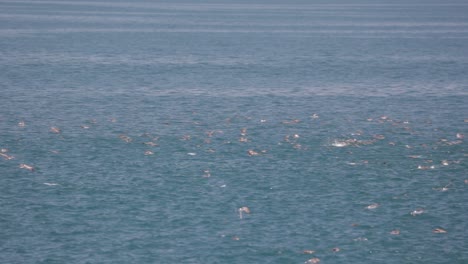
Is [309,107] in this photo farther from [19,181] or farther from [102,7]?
[102,7]

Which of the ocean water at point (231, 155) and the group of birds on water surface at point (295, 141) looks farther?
the group of birds on water surface at point (295, 141)

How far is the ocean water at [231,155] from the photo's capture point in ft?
16.7

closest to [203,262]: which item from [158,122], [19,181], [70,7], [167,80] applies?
[19,181]

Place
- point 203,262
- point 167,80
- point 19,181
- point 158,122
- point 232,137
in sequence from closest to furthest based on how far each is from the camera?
point 203,262 → point 19,181 → point 232,137 → point 158,122 → point 167,80

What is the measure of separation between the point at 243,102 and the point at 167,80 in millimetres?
2424

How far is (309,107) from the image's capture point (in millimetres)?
10180

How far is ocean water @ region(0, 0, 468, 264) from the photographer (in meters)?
5.10

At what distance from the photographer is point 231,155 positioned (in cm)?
757

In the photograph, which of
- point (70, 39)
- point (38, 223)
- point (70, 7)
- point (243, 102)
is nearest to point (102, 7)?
point (70, 7)

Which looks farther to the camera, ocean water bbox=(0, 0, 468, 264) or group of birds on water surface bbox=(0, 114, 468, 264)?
group of birds on water surface bbox=(0, 114, 468, 264)

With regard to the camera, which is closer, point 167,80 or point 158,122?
point 158,122

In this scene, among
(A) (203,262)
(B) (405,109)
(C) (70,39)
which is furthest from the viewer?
(C) (70,39)

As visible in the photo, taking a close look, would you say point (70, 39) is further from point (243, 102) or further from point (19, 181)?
point (19, 181)

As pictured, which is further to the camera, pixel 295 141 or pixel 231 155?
pixel 295 141
